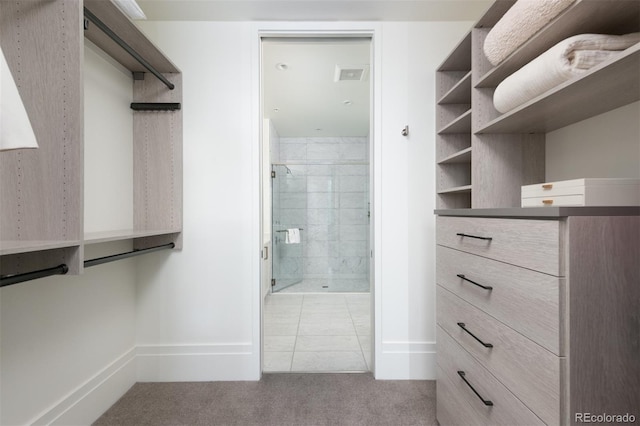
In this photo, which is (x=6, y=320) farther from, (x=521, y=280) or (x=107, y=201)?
(x=521, y=280)

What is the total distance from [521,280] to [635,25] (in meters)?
0.97

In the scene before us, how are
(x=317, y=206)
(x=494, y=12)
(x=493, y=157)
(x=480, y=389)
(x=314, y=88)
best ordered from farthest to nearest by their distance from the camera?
(x=317, y=206) → (x=314, y=88) → (x=493, y=157) → (x=494, y=12) → (x=480, y=389)

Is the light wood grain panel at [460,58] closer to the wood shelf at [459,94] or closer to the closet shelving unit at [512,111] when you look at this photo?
the closet shelving unit at [512,111]

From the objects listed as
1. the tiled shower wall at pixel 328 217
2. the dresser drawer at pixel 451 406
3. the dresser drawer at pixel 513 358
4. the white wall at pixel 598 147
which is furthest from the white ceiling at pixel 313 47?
the dresser drawer at pixel 451 406

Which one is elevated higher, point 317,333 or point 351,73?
point 351,73

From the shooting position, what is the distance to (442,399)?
146 cm

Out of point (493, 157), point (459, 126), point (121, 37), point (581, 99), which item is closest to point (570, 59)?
point (581, 99)

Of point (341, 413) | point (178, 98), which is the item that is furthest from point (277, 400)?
point (178, 98)

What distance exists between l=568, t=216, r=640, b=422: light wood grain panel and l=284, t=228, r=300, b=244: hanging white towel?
3694 mm

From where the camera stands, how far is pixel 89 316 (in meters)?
1.57

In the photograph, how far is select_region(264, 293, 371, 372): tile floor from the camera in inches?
85.2

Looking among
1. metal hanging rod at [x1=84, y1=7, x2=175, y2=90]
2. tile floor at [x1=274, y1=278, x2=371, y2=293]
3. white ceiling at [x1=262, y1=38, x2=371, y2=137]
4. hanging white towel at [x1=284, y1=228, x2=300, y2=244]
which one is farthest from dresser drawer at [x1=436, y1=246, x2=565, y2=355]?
hanging white towel at [x1=284, y1=228, x2=300, y2=244]

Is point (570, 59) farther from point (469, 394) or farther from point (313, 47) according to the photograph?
point (313, 47)

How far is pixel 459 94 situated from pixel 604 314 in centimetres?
142
